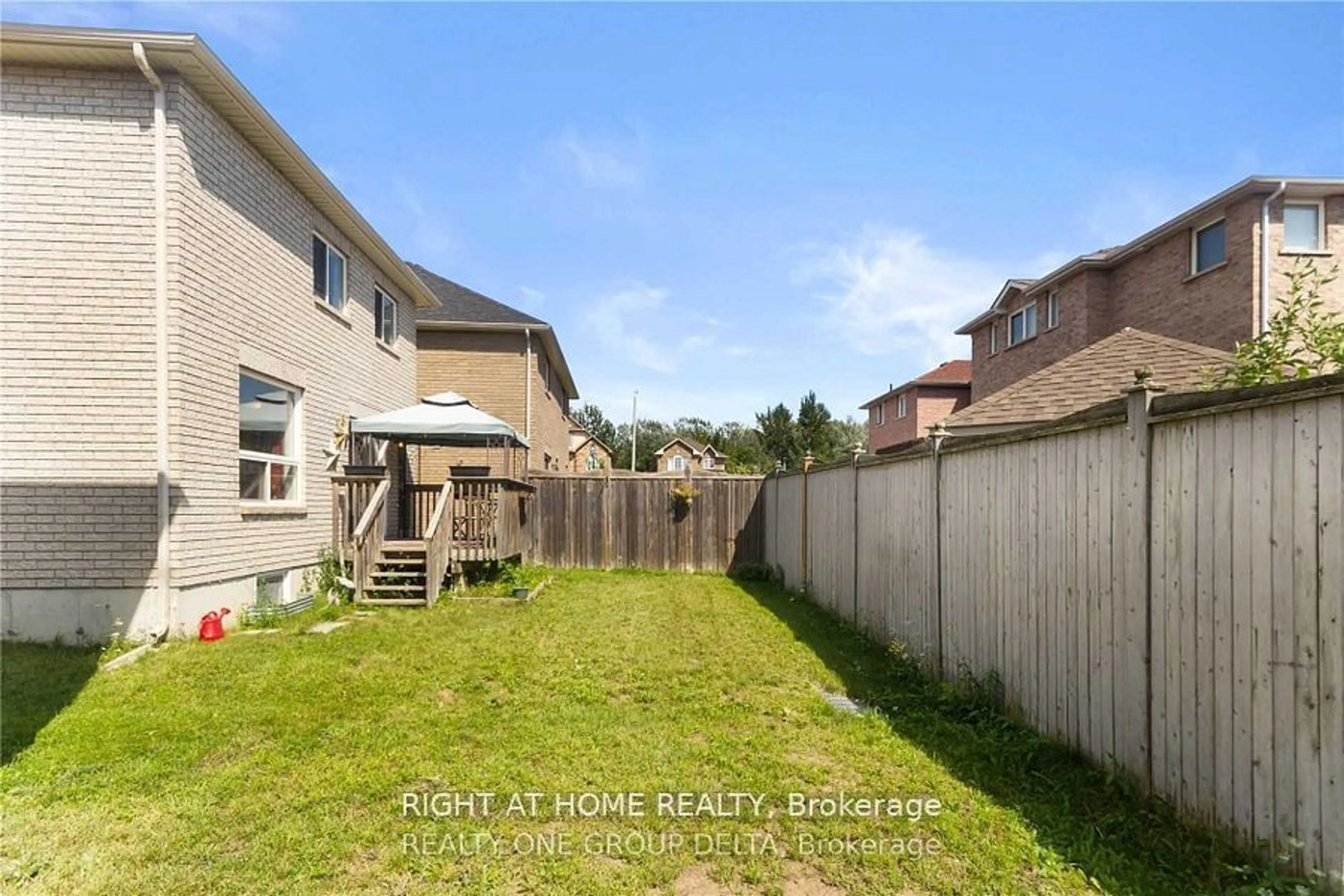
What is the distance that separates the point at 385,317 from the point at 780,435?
33.6 meters

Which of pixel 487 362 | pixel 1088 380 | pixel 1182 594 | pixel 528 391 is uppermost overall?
pixel 487 362

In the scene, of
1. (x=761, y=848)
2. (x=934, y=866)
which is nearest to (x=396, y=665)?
(x=761, y=848)

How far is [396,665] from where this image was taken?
5.30m

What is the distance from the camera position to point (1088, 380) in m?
7.98

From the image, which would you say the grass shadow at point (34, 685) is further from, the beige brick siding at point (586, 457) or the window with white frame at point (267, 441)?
the beige brick siding at point (586, 457)

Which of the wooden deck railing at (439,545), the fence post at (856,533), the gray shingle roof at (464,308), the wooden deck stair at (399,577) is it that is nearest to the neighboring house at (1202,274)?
the fence post at (856,533)

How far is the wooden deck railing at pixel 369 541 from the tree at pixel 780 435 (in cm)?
3434

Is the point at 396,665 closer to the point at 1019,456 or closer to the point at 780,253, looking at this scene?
the point at 1019,456

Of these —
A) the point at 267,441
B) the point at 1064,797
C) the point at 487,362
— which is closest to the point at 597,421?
the point at 487,362

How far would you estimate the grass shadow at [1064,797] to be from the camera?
234cm

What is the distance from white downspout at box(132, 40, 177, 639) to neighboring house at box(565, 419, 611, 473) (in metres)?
25.3

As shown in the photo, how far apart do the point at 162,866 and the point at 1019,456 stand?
15.7 ft

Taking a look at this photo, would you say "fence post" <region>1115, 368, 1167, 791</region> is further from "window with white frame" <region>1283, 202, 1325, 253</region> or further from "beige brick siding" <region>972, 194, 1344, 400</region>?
"window with white frame" <region>1283, 202, 1325, 253</region>

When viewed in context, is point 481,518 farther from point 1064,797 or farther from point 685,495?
point 1064,797
